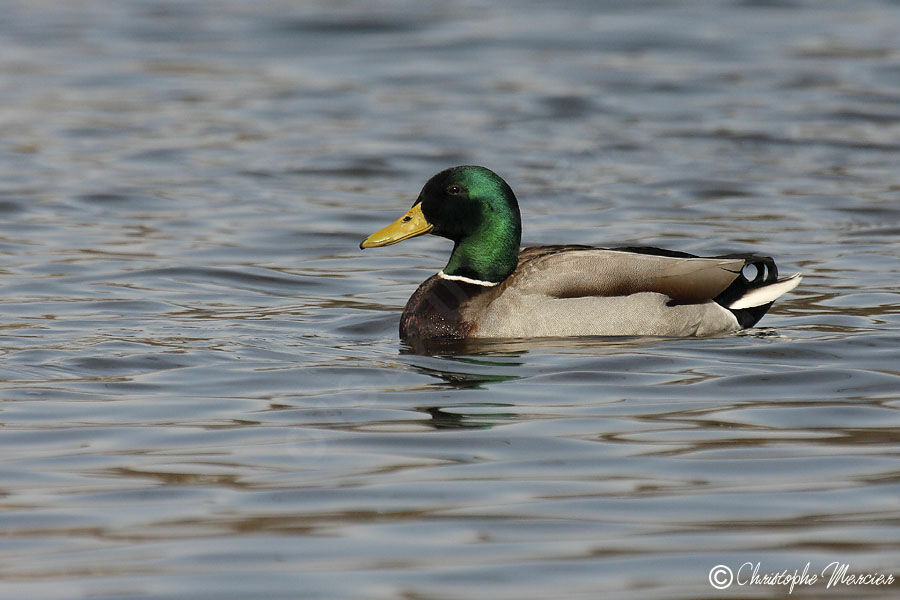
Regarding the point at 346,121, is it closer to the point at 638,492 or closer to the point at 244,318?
the point at 244,318

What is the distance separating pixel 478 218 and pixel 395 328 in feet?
2.51

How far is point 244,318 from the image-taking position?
9.31m

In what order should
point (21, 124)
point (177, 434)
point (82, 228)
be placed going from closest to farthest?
point (177, 434), point (82, 228), point (21, 124)

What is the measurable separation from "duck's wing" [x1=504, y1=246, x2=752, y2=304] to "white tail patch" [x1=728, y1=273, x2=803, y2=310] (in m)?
0.10

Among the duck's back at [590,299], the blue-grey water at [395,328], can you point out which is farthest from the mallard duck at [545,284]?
the blue-grey water at [395,328]

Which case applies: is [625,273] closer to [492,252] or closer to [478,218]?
[492,252]

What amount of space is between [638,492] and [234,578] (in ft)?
5.04

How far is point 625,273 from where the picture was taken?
8.76 metres

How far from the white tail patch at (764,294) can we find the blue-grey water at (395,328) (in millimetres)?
176

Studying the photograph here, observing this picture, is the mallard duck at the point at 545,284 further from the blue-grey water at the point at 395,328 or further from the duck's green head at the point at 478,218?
the blue-grey water at the point at 395,328

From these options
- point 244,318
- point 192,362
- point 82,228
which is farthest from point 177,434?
point 82,228

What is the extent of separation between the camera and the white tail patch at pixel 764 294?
900cm
